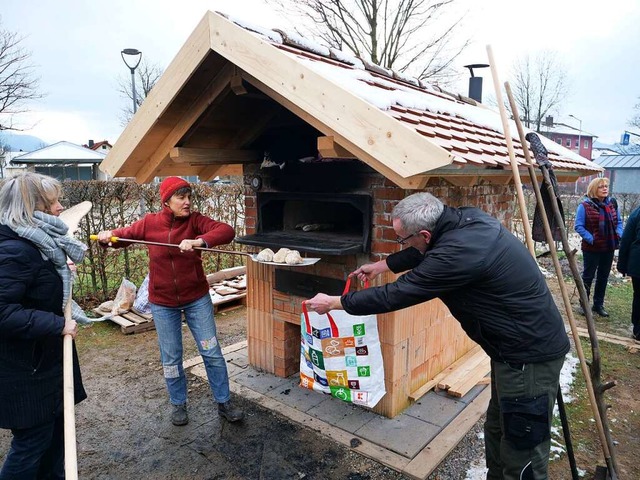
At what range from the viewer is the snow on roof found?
2447 centimetres

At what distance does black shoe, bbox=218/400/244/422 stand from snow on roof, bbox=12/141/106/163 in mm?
23566

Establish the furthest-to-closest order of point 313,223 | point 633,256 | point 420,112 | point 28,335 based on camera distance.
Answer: point 633,256 → point 313,223 → point 420,112 → point 28,335

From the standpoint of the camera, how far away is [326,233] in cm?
379

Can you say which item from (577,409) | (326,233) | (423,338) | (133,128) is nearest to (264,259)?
(326,233)

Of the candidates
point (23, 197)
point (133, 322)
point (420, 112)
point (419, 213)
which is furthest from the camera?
point (133, 322)

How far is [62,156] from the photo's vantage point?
25.3 meters

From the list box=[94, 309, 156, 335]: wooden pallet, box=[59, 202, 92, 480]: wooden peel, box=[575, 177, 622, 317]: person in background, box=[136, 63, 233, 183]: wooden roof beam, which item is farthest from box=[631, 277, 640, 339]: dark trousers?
box=[94, 309, 156, 335]: wooden pallet

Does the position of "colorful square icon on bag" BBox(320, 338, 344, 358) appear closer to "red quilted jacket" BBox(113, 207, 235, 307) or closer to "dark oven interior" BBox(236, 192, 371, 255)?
"dark oven interior" BBox(236, 192, 371, 255)

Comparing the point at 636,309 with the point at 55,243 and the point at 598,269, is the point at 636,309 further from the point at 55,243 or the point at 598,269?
the point at 55,243

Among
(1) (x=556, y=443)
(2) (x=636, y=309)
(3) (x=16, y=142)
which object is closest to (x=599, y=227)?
(2) (x=636, y=309)

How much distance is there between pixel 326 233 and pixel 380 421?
1.57 m

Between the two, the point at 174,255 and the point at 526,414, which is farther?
the point at 174,255

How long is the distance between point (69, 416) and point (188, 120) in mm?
2162

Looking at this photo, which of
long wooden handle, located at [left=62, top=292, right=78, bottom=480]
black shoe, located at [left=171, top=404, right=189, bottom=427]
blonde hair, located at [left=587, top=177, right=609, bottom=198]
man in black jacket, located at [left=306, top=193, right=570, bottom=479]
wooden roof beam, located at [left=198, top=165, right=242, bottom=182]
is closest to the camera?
long wooden handle, located at [left=62, top=292, right=78, bottom=480]
